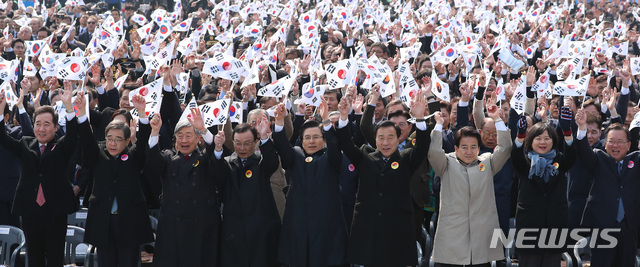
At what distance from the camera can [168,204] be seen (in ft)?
22.8

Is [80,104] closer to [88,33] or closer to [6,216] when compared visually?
[6,216]

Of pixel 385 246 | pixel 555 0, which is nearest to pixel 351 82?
pixel 385 246

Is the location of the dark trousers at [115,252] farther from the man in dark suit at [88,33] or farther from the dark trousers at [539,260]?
the man in dark suit at [88,33]

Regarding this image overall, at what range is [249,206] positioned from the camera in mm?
6918

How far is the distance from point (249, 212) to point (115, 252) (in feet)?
4.26

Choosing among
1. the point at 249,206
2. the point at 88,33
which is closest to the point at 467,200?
the point at 249,206

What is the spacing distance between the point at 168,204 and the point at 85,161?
0.91 metres

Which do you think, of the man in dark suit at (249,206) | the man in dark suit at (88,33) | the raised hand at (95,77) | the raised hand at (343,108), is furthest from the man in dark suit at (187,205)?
the man in dark suit at (88,33)

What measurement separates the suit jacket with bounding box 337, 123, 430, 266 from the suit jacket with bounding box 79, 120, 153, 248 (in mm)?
1876

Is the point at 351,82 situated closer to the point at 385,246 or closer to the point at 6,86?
the point at 385,246

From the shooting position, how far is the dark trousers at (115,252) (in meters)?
6.97

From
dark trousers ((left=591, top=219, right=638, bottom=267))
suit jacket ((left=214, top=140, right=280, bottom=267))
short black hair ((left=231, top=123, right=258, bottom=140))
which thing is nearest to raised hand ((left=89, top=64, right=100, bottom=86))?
short black hair ((left=231, top=123, right=258, bottom=140))

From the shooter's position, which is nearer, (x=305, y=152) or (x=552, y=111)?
(x=305, y=152)

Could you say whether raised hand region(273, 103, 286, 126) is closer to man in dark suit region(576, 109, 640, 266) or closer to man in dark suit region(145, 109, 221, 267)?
man in dark suit region(145, 109, 221, 267)
